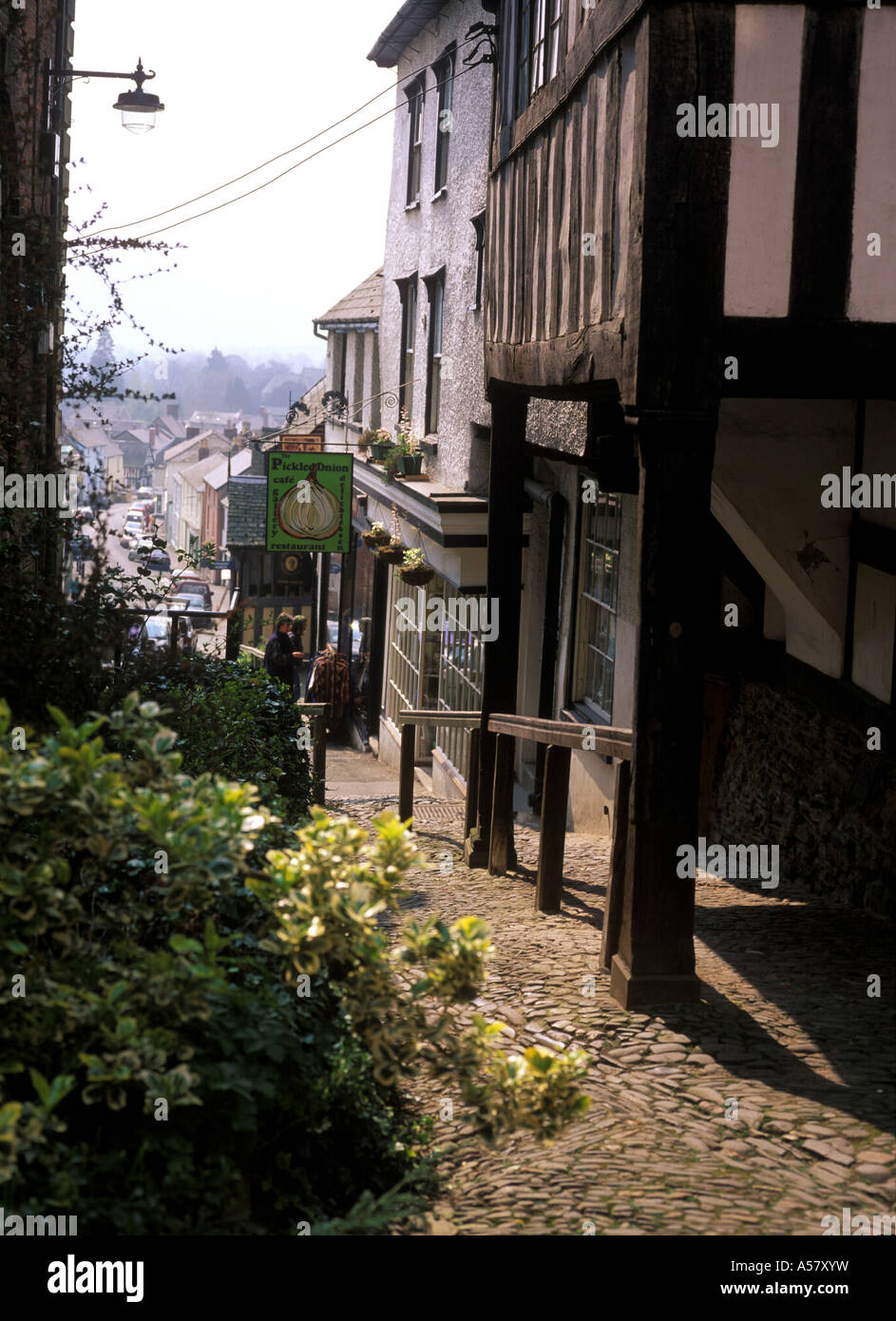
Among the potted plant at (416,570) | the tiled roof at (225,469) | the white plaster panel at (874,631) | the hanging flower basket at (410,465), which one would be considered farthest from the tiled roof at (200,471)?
the white plaster panel at (874,631)

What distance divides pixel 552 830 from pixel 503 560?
7.18 feet

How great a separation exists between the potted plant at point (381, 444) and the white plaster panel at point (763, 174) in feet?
40.3

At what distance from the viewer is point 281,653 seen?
1410 cm

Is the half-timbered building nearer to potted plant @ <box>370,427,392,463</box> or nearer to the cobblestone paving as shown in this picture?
the cobblestone paving

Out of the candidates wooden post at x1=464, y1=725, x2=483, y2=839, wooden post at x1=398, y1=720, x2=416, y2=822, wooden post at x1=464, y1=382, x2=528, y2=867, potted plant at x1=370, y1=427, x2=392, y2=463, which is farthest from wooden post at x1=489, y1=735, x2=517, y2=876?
potted plant at x1=370, y1=427, x2=392, y2=463

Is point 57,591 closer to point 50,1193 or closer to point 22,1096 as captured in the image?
point 22,1096

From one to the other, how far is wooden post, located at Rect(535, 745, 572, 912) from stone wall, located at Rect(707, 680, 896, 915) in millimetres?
1225

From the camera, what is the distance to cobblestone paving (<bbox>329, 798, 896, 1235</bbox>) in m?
3.45

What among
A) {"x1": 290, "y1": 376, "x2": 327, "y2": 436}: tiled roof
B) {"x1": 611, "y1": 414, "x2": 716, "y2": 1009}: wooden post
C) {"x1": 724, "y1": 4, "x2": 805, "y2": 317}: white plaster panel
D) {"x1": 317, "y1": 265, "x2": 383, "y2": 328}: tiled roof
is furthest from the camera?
{"x1": 290, "y1": 376, "x2": 327, "y2": 436}: tiled roof

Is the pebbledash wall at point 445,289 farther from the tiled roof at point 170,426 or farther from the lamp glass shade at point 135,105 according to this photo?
the tiled roof at point 170,426

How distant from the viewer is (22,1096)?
304cm

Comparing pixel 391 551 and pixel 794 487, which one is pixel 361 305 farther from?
pixel 794 487

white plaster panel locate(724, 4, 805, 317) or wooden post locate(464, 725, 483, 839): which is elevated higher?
white plaster panel locate(724, 4, 805, 317)
